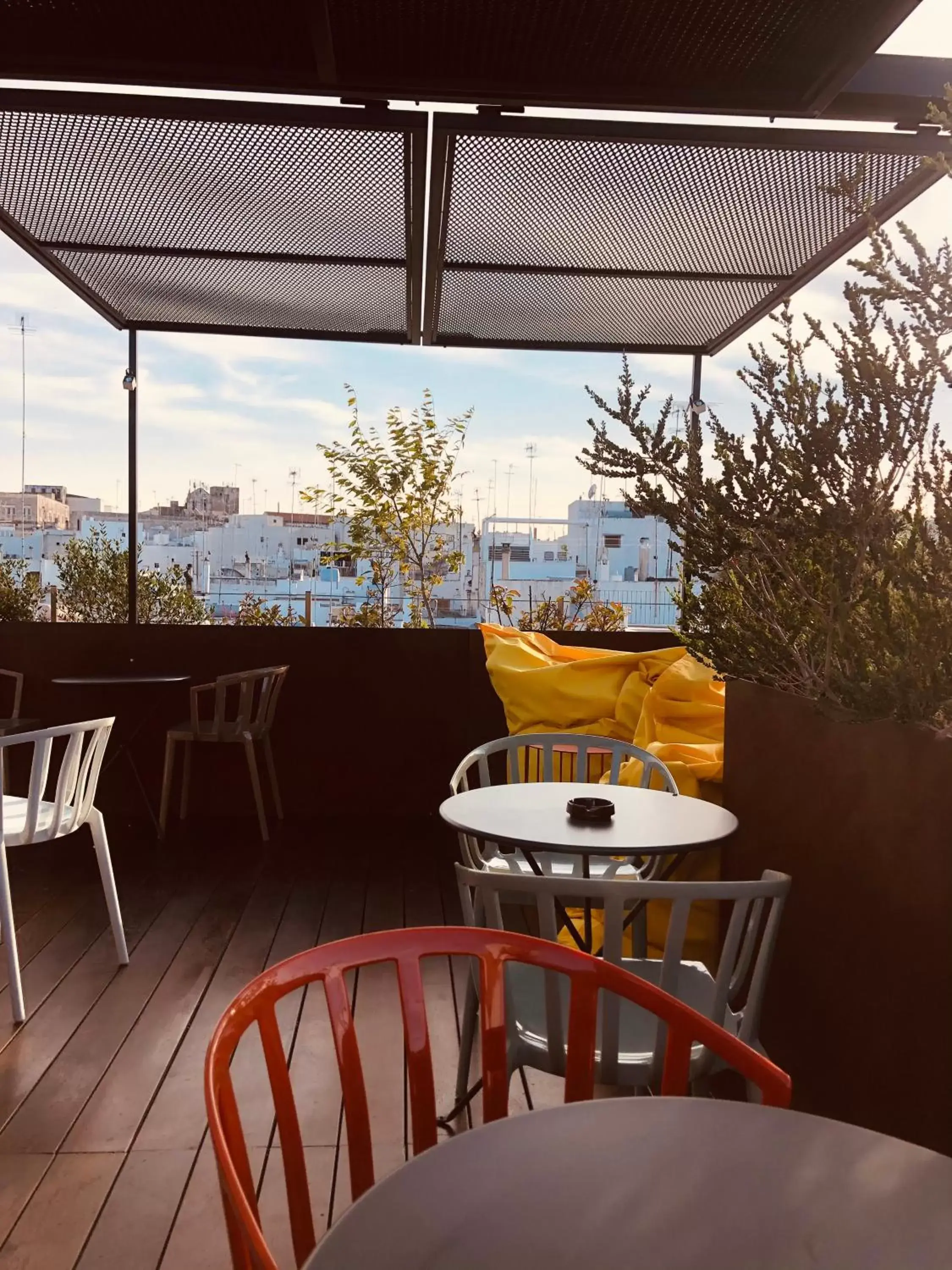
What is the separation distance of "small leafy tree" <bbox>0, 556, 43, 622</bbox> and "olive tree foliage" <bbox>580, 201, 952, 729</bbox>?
210 inches

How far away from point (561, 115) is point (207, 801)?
4.34 meters

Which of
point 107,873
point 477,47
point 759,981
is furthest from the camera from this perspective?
point 107,873

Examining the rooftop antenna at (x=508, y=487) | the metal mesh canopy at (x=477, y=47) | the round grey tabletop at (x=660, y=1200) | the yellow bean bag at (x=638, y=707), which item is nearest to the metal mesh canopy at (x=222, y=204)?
the metal mesh canopy at (x=477, y=47)

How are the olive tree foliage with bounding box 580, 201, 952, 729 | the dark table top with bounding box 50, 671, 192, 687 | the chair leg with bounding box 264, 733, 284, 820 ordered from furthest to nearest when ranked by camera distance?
1. the chair leg with bounding box 264, 733, 284, 820
2. the dark table top with bounding box 50, 671, 192, 687
3. the olive tree foliage with bounding box 580, 201, 952, 729

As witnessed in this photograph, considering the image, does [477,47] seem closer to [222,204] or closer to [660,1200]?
[222,204]

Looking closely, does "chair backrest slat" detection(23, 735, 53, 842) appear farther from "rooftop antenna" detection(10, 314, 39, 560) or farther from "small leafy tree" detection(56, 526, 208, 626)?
"rooftop antenna" detection(10, 314, 39, 560)

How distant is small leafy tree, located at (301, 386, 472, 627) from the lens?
6.94 metres

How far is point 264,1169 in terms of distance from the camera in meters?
2.30

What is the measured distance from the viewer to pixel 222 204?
13.1 feet

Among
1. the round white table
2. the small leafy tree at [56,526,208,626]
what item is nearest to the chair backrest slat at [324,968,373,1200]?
the round white table

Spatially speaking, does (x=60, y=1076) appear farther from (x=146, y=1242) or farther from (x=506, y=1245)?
(x=506, y=1245)

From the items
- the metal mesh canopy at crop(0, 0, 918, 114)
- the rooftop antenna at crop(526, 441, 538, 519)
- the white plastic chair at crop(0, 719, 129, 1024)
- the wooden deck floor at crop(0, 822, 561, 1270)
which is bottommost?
the wooden deck floor at crop(0, 822, 561, 1270)

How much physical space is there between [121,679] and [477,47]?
12.3 feet

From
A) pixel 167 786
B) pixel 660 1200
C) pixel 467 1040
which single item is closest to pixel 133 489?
pixel 167 786
